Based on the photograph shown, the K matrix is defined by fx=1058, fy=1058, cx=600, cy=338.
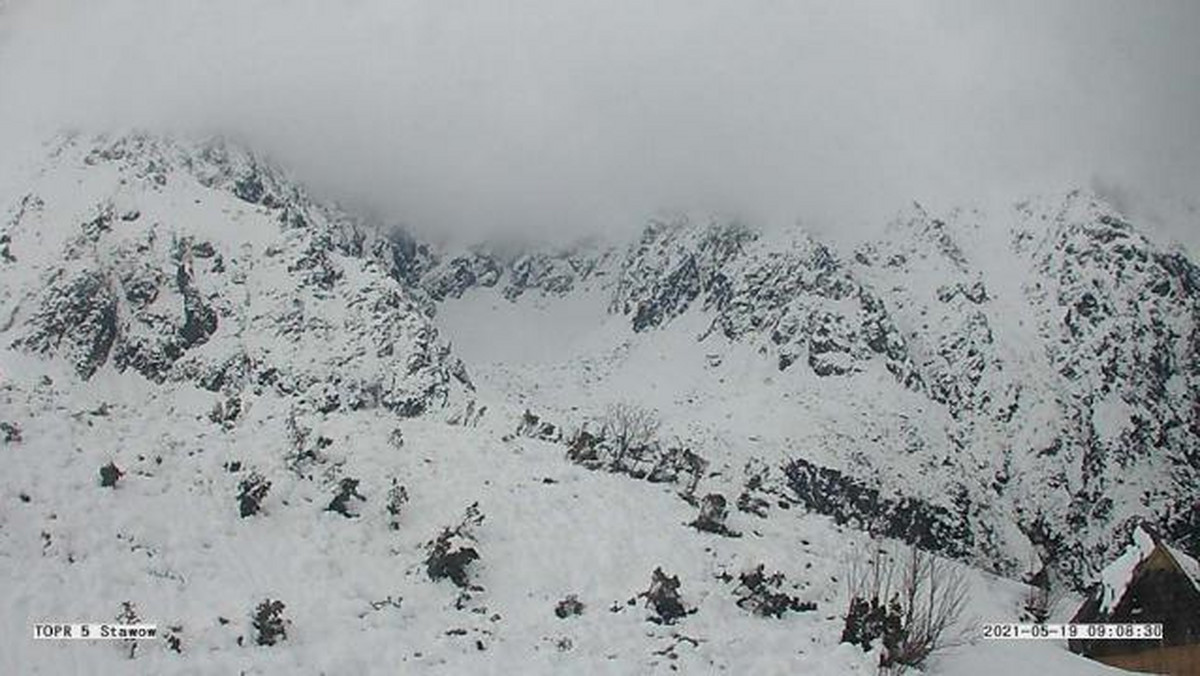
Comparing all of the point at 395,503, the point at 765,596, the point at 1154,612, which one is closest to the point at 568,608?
the point at 765,596

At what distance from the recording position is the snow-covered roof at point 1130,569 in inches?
1344

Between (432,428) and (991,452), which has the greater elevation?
(991,452)

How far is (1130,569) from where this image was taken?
114ft

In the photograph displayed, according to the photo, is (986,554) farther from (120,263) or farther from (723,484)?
(120,263)

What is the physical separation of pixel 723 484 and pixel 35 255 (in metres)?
181

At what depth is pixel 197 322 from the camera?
180 m

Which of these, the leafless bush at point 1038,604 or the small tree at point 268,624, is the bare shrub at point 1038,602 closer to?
the leafless bush at point 1038,604

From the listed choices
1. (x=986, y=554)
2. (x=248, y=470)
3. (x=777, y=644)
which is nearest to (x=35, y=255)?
(x=986, y=554)

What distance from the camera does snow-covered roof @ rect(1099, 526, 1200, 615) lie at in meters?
34.1

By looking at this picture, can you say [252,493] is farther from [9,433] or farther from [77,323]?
[77,323]

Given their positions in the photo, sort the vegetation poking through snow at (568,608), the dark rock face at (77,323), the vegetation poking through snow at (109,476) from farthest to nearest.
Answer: the dark rock face at (77,323), the vegetation poking through snow at (109,476), the vegetation poking through snow at (568,608)

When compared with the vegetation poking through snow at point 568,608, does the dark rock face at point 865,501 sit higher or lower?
higher

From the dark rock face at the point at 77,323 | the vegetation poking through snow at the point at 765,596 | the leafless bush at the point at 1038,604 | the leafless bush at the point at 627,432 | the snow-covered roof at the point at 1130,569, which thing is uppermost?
the dark rock face at the point at 77,323

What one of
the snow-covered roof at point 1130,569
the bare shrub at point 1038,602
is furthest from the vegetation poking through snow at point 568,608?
the snow-covered roof at point 1130,569
